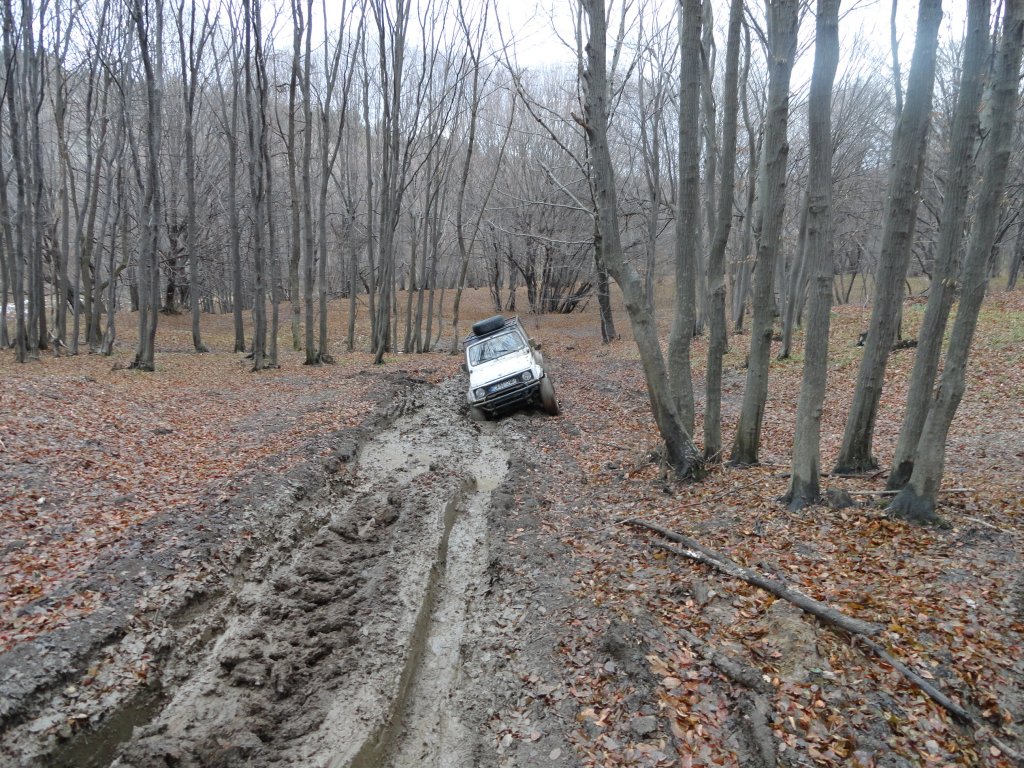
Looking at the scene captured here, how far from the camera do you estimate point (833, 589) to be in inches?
184

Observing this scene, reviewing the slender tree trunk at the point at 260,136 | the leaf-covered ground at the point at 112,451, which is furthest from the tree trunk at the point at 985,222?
the slender tree trunk at the point at 260,136

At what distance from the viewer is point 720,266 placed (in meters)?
8.20

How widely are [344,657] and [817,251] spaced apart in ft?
18.9

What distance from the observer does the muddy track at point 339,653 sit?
3.92 meters

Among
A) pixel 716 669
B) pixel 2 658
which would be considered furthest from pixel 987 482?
pixel 2 658

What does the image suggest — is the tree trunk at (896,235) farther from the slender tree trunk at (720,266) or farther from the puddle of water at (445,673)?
the puddle of water at (445,673)

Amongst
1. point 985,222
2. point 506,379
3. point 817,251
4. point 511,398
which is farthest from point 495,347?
point 985,222

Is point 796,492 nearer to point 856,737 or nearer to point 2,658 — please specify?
point 856,737

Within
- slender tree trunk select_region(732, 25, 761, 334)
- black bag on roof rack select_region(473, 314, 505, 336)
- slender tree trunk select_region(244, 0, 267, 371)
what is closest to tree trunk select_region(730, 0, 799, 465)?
slender tree trunk select_region(732, 25, 761, 334)

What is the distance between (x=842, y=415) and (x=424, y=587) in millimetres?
9796

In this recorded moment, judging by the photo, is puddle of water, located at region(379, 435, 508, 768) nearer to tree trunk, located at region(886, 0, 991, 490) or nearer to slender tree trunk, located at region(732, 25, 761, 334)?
tree trunk, located at region(886, 0, 991, 490)

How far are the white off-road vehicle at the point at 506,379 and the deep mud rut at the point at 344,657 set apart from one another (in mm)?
4857

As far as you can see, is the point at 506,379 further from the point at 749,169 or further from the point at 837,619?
the point at 749,169

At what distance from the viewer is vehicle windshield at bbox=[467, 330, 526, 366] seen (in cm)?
1384
